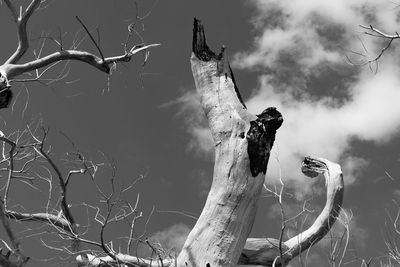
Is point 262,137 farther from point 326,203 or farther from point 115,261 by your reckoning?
point 115,261

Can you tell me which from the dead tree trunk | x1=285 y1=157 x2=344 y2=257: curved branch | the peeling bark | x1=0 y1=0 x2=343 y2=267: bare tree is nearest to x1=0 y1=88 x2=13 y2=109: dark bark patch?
x1=0 y1=0 x2=343 y2=267: bare tree

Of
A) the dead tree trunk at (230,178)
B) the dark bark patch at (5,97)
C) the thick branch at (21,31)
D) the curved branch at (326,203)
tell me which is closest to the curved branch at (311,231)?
the curved branch at (326,203)

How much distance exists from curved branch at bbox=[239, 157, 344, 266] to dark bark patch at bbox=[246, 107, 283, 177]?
0.67m

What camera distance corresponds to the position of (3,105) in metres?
5.03

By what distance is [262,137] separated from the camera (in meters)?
3.50

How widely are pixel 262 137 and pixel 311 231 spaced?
5.02ft

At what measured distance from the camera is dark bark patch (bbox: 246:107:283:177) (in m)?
3.40

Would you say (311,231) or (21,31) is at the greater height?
(21,31)

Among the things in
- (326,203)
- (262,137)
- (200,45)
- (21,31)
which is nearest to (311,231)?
(326,203)

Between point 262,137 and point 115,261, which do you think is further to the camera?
point 115,261

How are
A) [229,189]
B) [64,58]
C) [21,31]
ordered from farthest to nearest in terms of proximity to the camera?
[64,58] → [21,31] → [229,189]

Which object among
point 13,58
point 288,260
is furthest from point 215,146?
point 13,58

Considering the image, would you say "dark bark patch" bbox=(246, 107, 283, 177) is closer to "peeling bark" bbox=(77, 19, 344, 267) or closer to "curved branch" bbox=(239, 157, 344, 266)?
"peeling bark" bbox=(77, 19, 344, 267)

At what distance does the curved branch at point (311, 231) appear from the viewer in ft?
13.1
